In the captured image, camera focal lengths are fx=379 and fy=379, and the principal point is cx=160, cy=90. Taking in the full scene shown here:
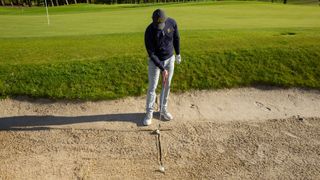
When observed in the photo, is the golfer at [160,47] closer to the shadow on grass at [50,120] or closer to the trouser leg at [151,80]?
the trouser leg at [151,80]

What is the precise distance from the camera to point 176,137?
314 inches

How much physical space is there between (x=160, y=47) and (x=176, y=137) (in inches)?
75.4

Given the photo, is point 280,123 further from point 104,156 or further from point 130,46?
point 130,46

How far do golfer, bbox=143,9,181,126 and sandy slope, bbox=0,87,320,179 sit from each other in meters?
0.83

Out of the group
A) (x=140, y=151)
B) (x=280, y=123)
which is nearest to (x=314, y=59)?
(x=280, y=123)

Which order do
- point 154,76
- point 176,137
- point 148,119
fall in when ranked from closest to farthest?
point 176,137, point 154,76, point 148,119

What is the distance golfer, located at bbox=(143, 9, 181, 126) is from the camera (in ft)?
24.8

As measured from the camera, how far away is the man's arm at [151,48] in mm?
7605

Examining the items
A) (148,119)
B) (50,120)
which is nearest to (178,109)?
(148,119)

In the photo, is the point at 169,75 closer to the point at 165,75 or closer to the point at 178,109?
the point at 165,75

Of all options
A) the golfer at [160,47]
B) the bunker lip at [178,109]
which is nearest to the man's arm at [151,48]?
the golfer at [160,47]

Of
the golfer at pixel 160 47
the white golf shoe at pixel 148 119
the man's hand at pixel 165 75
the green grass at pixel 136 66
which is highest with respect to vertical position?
the golfer at pixel 160 47

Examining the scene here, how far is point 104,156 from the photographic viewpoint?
7.26 metres

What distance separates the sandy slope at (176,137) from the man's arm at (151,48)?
1531mm
